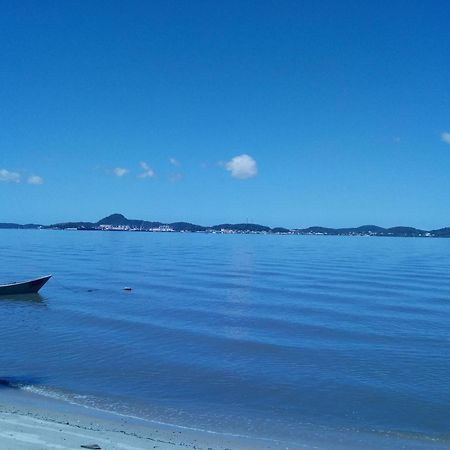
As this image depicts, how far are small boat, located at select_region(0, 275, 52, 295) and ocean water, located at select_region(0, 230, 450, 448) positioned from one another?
0.72m

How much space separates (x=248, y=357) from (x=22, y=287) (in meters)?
19.7

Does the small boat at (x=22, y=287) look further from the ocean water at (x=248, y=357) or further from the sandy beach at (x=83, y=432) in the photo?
the sandy beach at (x=83, y=432)

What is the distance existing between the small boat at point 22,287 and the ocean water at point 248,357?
0.72m

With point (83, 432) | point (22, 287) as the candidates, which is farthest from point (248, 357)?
point (22, 287)

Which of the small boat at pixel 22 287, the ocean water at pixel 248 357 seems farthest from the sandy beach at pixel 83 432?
the small boat at pixel 22 287

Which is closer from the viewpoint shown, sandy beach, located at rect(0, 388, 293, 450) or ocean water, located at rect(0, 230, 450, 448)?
sandy beach, located at rect(0, 388, 293, 450)

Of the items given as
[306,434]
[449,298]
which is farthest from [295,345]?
[449,298]

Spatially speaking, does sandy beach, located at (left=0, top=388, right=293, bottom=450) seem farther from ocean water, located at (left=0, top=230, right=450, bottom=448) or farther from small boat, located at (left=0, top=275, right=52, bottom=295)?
small boat, located at (left=0, top=275, right=52, bottom=295)

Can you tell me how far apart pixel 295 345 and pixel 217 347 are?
3257 millimetres

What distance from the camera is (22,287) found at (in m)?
32.0

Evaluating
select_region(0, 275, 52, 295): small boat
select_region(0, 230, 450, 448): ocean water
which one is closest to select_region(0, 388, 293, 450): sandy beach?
select_region(0, 230, 450, 448): ocean water

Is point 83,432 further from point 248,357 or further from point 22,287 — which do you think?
point 22,287

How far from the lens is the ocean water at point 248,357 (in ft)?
41.3

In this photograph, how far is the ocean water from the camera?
12586 millimetres
